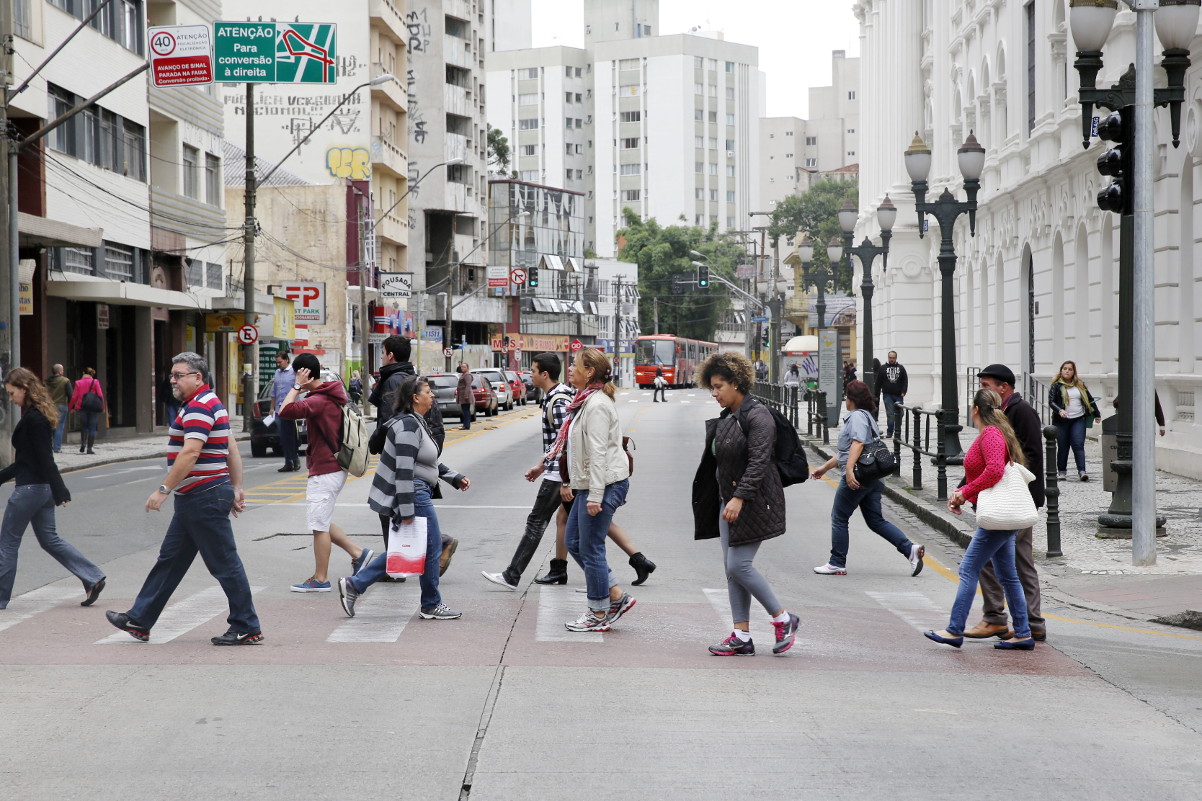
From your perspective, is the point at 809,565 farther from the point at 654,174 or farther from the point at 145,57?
the point at 654,174

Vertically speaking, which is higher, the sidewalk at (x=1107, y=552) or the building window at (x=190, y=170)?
the building window at (x=190, y=170)

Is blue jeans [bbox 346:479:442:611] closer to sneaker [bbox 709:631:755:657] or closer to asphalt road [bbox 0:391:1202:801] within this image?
asphalt road [bbox 0:391:1202:801]

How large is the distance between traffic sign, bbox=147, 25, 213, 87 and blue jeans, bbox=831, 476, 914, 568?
1630 cm

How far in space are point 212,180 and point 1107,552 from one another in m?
35.9

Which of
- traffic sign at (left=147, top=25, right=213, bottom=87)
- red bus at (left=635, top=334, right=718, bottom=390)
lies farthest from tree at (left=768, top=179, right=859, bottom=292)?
traffic sign at (left=147, top=25, right=213, bottom=87)

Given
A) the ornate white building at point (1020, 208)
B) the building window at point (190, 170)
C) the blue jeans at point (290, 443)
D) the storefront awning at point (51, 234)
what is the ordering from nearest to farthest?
the ornate white building at point (1020, 208) → the blue jeans at point (290, 443) → the storefront awning at point (51, 234) → the building window at point (190, 170)

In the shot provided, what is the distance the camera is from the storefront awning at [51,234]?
26.6 metres

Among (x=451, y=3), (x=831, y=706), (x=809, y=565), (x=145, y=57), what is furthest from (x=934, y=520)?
(x=451, y=3)

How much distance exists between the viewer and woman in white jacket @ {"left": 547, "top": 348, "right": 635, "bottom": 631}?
8.90 metres

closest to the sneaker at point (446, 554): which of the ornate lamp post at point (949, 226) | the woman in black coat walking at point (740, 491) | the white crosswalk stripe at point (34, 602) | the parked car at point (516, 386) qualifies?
the white crosswalk stripe at point (34, 602)

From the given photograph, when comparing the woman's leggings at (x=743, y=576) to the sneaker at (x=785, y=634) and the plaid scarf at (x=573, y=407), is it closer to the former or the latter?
the sneaker at (x=785, y=634)

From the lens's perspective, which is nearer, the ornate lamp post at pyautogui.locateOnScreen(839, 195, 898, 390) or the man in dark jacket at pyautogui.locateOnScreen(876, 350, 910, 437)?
the ornate lamp post at pyautogui.locateOnScreen(839, 195, 898, 390)

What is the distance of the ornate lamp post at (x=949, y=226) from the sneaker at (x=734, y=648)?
38.3ft

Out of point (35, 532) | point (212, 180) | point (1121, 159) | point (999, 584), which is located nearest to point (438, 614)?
point (35, 532)
